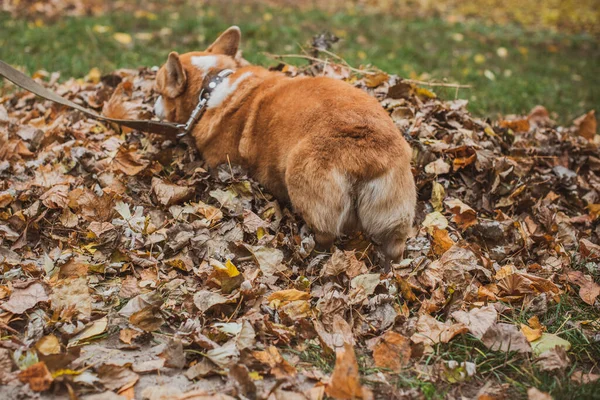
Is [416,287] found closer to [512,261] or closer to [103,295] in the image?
[512,261]

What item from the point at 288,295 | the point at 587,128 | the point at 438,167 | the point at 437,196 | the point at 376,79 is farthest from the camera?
the point at 587,128

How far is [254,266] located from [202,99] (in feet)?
4.73

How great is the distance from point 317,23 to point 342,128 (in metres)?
6.95

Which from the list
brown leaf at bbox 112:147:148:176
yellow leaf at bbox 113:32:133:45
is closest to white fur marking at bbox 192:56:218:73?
brown leaf at bbox 112:147:148:176

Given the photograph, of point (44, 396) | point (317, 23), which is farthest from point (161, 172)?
point (317, 23)

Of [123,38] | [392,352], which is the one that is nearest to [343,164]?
[392,352]

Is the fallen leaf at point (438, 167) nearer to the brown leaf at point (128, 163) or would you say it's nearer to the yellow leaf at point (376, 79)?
the yellow leaf at point (376, 79)

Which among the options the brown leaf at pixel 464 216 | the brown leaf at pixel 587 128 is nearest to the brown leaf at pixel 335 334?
the brown leaf at pixel 464 216

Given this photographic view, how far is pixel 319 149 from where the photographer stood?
275cm

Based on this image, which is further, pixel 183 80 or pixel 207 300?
pixel 183 80

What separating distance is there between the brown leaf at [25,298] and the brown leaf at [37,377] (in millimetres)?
466

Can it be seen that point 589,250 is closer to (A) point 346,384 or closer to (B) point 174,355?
(A) point 346,384

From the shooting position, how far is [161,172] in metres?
3.56

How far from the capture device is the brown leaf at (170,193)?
10.4 ft
